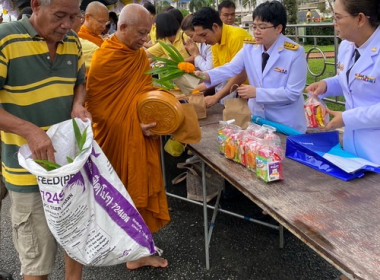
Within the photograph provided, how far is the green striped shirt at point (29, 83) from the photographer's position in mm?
1614

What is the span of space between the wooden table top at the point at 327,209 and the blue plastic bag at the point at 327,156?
35 mm

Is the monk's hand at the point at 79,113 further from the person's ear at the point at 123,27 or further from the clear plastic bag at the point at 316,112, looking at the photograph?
the clear plastic bag at the point at 316,112

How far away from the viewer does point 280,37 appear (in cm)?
256

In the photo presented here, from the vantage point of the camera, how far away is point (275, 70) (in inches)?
101

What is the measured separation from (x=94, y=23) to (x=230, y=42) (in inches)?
55.9

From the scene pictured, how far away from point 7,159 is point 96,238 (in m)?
0.58

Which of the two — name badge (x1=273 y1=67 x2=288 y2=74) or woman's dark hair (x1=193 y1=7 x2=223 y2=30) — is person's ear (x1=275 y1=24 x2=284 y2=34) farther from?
woman's dark hair (x1=193 y1=7 x2=223 y2=30)

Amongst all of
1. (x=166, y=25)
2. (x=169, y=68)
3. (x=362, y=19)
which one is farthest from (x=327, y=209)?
(x=166, y=25)

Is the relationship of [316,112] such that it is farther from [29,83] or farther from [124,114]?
[29,83]

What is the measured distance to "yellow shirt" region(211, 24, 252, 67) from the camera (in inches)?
128

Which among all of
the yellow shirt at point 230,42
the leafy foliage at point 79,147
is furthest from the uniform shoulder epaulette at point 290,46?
the leafy foliage at point 79,147

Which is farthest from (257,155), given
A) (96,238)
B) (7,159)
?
(7,159)

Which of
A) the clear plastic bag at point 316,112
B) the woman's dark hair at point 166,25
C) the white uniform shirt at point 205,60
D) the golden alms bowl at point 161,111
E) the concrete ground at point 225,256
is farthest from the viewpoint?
the woman's dark hair at point 166,25

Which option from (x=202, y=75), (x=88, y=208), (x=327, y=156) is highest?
(x=202, y=75)
